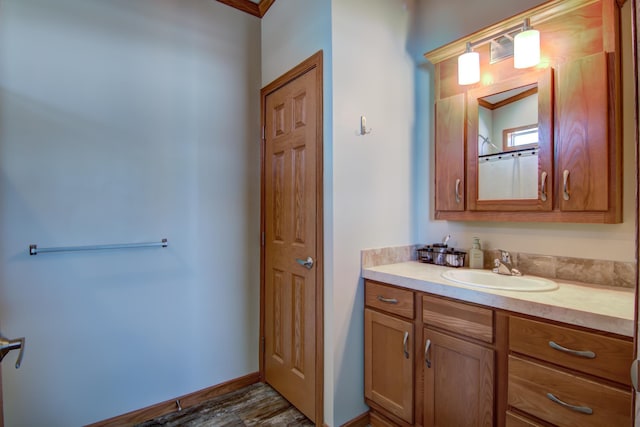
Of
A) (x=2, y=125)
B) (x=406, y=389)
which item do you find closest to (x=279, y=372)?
(x=406, y=389)

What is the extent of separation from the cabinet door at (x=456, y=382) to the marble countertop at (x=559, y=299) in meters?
0.22

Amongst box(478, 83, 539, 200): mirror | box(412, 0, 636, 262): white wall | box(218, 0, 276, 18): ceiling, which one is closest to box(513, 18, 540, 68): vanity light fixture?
box(478, 83, 539, 200): mirror

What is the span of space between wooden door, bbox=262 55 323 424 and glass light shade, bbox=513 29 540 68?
1.01 meters

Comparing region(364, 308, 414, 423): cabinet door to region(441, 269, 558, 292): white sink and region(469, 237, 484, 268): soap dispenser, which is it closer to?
region(441, 269, 558, 292): white sink

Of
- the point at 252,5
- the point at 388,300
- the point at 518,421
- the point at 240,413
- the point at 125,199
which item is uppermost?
the point at 252,5

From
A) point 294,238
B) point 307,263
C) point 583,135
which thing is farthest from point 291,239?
point 583,135

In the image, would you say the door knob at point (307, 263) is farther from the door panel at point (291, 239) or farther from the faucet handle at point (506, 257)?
the faucet handle at point (506, 257)

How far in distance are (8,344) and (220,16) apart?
217 centimetres

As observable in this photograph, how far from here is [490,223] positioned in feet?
5.98

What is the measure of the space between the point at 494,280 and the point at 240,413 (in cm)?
170

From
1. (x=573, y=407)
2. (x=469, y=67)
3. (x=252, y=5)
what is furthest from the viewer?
(x=252, y=5)

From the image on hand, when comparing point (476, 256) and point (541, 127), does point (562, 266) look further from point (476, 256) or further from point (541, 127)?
point (541, 127)

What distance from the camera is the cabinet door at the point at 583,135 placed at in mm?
1368

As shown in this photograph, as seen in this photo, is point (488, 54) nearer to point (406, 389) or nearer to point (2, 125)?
point (406, 389)
